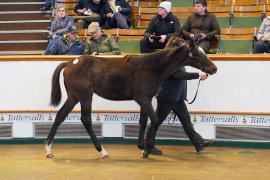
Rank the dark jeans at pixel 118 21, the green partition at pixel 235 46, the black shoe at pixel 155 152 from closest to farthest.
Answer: the black shoe at pixel 155 152 → the green partition at pixel 235 46 → the dark jeans at pixel 118 21

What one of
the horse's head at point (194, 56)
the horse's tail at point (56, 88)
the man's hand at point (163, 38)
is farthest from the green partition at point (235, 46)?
the horse's tail at point (56, 88)

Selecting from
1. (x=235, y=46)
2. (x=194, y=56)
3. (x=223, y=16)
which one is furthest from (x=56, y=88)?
(x=223, y=16)

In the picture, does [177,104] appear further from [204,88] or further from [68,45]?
[68,45]

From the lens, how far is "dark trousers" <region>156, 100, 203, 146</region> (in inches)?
421

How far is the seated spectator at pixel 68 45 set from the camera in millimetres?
12055

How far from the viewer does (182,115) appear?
35.3 ft

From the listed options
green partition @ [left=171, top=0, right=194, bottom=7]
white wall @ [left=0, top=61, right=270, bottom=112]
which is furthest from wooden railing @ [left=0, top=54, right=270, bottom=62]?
green partition @ [left=171, top=0, right=194, bottom=7]

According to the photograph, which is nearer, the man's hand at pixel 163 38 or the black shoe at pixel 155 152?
the black shoe at pixel 155 152

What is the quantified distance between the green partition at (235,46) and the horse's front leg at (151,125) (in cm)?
301

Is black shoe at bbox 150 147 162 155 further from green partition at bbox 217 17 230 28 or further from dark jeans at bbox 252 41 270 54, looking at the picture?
green partition at bbox 217 17 230 28

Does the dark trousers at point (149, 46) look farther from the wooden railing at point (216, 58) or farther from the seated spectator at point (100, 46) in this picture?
the wooden railing at point (216, 58)

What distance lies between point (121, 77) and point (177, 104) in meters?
1.00

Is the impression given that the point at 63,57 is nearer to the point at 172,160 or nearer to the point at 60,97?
the point at 60,97

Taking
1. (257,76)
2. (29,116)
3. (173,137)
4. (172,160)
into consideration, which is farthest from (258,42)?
(29,116)
